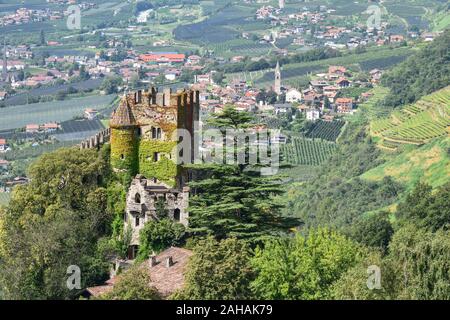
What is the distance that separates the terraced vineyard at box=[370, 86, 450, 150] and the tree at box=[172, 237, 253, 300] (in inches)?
2113

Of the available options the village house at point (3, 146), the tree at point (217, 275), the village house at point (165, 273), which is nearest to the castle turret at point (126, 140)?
the village house at point (165, 273)

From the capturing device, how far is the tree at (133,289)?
27.2 metres

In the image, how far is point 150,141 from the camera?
3722 cm

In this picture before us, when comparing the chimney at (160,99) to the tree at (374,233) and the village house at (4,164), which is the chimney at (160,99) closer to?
the tree at (374,233)

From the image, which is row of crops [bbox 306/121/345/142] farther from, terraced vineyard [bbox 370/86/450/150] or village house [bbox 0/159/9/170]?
village house [bbox 0/159/9/170]

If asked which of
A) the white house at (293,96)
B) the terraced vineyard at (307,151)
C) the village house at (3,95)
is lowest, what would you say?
the village house at (3,95)

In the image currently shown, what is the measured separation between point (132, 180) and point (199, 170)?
2173mm

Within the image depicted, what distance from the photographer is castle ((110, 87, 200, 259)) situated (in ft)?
121

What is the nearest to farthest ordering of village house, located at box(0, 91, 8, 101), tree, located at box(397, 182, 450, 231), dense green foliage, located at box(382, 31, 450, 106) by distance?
tree, located at box(397, 182, 450, 231) < dense green foliage, located at box(382, 31, 450, 106) < village house, located at box(0, 91, 8, 101)

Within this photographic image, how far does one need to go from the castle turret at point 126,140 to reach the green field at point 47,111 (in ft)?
319

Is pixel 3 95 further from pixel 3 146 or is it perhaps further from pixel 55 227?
pixel 55 227

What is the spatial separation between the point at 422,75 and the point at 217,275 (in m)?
86.0

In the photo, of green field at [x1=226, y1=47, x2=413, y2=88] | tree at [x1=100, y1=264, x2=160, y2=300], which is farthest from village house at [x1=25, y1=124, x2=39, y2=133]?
tree at [x1=100, y1=264, x2=160, y2=300]

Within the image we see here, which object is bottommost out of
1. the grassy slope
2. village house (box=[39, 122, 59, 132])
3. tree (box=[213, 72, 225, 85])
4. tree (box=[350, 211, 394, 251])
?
tree (box=[213, 72, 225, 85])
